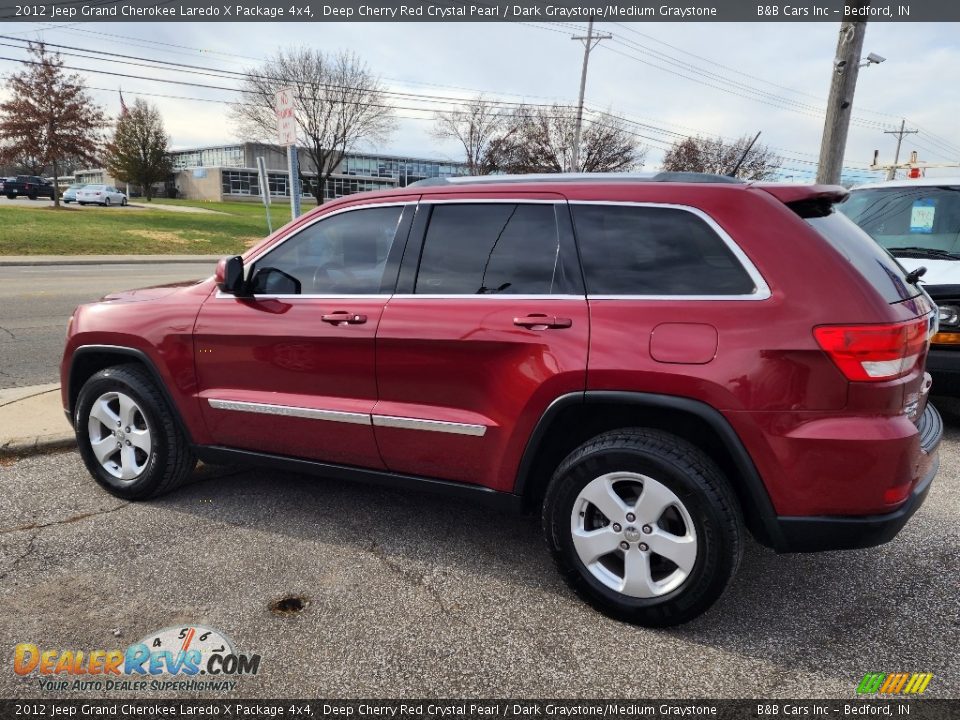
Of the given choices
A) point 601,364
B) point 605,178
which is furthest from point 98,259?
point 601,364

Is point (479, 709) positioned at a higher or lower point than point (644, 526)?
lower

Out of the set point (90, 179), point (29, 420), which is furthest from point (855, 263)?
point (90, 179)

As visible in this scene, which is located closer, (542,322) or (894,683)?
(894,683)

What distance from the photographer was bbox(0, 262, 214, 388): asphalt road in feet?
22.9

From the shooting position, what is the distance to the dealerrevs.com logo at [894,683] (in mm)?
2367

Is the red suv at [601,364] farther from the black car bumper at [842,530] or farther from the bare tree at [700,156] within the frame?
the bare tree at [700,156]

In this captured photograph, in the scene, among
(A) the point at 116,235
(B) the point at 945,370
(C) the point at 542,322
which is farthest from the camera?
(A) the point at 116,235

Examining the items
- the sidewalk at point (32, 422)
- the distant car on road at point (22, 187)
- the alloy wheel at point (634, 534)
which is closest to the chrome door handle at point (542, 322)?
the alloy wheel at point (634, 534)

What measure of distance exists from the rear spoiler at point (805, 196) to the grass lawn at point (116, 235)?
23369 millimetres

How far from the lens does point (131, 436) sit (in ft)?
12.5

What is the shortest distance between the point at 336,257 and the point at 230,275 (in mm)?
529

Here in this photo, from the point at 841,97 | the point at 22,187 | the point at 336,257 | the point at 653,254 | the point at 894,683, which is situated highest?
the point at 841,97

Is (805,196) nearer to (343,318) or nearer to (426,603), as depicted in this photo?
(343,318)

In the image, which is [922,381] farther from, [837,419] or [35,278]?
[35,278]
